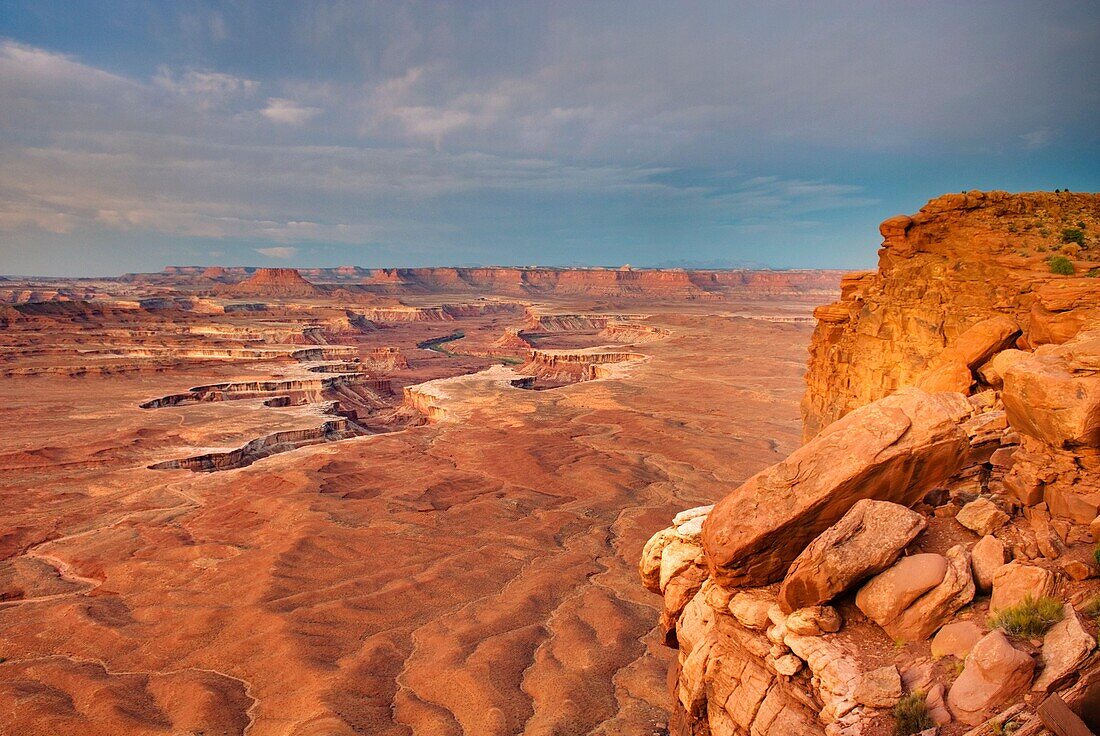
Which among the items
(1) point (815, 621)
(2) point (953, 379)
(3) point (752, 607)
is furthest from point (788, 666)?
(2) point (953, 379)

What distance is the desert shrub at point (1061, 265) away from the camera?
14314 millimetres

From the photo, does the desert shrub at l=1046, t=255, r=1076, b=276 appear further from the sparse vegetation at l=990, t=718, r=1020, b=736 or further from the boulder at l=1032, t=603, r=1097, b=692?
the sparse vegetation at l=990, t=718, r=1020, b=736

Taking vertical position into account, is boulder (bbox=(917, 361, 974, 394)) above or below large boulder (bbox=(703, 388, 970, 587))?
above

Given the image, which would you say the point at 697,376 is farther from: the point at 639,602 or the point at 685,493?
the point at 639,602

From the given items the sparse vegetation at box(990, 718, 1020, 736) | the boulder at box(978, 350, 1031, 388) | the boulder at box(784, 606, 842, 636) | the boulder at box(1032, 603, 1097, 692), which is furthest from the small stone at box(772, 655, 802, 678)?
the boulder at box(978, 350, 1031, 388)

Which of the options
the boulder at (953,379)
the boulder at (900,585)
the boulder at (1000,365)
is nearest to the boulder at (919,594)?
the boulder at (900,585)

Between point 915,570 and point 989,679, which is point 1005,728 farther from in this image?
point 915,570

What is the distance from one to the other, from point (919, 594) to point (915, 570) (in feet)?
1.00

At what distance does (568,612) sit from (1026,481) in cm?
1760

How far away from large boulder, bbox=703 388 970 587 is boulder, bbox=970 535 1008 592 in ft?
4.41

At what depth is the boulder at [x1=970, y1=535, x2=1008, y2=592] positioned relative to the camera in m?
7.71

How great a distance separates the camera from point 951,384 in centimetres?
1384

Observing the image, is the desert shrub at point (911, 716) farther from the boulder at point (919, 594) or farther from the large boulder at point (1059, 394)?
the large boulder at point (1059, 394)

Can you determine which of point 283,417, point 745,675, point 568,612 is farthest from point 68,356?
point 745,675
